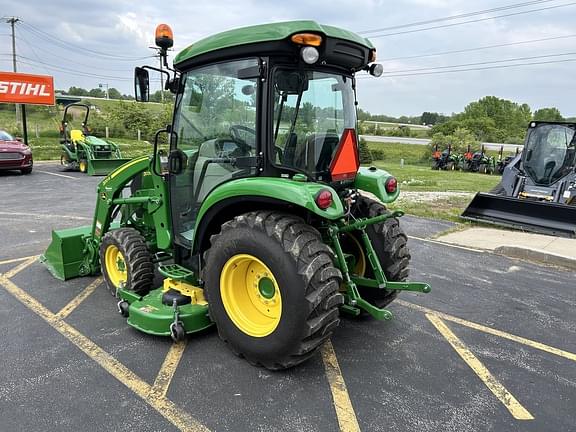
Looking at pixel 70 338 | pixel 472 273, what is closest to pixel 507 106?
pixel 472 273

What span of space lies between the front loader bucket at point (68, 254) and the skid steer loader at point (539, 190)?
24.3ft

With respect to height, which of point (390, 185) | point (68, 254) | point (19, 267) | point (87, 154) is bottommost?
point (19, 267)

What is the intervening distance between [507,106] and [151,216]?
218ft

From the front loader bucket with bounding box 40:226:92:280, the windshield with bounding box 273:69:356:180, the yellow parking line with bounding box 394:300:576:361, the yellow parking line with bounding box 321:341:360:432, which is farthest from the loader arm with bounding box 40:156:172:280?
the yellow parking line with bounding box 394:300:576:361

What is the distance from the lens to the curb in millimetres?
6301

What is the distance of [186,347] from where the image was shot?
11.6ft

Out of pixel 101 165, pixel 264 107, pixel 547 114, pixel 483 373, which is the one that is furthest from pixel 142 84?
pixel 547 114

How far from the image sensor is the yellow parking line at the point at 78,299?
4.19 meters

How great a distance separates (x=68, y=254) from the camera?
5000mm

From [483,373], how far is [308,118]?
2.38 metres

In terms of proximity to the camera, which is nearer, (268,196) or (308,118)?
(268,196)

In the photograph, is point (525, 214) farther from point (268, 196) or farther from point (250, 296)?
point (268, 196)

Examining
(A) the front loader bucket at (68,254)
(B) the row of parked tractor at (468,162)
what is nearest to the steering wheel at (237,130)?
(A) the front loader bucket at (68,254)

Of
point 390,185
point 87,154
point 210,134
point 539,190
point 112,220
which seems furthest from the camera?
point 87,154
